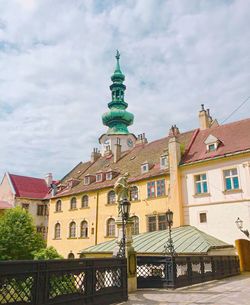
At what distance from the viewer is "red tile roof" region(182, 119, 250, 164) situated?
24.1 metres

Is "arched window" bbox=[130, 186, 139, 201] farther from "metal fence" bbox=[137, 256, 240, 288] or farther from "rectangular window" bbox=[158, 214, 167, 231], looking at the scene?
"metal fence" bbox=[137, 256, 240, 288]

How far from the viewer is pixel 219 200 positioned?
23.4m

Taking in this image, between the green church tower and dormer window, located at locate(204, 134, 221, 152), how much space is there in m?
26.5

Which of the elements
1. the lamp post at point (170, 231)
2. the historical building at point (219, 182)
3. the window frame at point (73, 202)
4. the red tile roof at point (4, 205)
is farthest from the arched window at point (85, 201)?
the lamp post at point (170, 231)

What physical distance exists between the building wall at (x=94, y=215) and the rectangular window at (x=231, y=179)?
5174mm

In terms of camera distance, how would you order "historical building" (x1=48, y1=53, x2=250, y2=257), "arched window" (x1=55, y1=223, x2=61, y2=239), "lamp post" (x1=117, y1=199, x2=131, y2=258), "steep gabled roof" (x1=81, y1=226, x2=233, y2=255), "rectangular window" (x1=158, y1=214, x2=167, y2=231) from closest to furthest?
"lamp post" (x1=117, y1=199, x2=131, y2=258) → "steep gabled roof" (x1=81, y1=226, x2=233, y2=255) → "historical building" (x1=48, y1=53, x2=250, y2=257) → "rectangular window" (x1=158, y1=214, x2=167, y2=231) → "arched window" (x1=55, y1=223, x2=61, y2=239)

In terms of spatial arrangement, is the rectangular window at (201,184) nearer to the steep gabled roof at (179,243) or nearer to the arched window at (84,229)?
the steep gabled roof at (179,243)

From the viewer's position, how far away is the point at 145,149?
3578cm

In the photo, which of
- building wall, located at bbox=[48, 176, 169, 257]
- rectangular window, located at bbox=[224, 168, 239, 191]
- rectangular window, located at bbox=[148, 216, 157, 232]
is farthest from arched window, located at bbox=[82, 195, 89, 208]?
rectangular window, located at bbox=[224, 168, 239, 191]

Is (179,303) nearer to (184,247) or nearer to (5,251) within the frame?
(184,247)

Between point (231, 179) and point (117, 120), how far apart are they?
3527 cm

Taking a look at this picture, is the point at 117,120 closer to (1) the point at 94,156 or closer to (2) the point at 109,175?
(1) the point at 94,156

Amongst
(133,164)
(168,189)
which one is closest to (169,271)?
(168,189)

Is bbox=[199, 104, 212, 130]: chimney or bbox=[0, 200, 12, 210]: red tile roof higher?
bbox=[199, 104, 212, 130]: chimney
